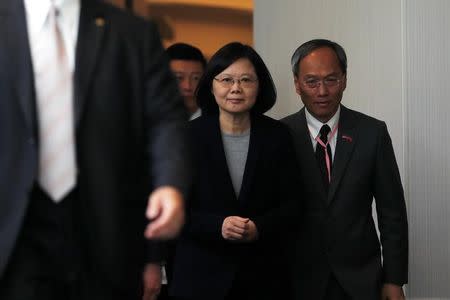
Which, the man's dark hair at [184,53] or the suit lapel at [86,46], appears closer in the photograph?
the suit lapel at [86,46]

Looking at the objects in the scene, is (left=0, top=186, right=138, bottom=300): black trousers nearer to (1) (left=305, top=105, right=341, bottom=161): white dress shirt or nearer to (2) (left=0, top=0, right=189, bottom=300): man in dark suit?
(2) (left=0, top=0, right=189, bottom=300): man in dark suit

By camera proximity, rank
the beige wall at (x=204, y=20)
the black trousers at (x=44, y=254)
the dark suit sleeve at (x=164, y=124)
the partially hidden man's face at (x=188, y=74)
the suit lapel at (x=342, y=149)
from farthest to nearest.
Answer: the beige wall at (x=204, y=20) < the partially hidden man's face at (x=188, y=74) < the suit lapel at (x=342, y=149) < the dark suit sleeve at (x=164, y=124) < the black trousers at (x=44, y=254)

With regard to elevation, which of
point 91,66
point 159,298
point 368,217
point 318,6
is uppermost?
point 318,6

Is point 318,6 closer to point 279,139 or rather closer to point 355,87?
point 355,87

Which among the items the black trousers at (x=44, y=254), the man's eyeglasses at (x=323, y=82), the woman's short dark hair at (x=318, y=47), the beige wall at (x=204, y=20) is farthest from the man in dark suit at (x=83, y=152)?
the beige wall at (x=204, y=20)

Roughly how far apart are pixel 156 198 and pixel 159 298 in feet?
7.39

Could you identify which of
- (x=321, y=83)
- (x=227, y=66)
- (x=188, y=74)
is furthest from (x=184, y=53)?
(x=321, y=83)

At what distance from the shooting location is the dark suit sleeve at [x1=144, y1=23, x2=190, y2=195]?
93.3 inches

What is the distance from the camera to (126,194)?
A: 7.82 ft

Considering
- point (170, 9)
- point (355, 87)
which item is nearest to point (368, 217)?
point (355, 87)

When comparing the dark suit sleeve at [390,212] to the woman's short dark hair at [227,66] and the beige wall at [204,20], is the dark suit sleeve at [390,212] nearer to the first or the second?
the woman's short dark hair at [227,66]

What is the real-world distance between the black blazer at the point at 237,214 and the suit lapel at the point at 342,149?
0.53 feet

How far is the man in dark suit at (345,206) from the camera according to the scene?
4125 millimetres

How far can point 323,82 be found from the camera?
4.31m
